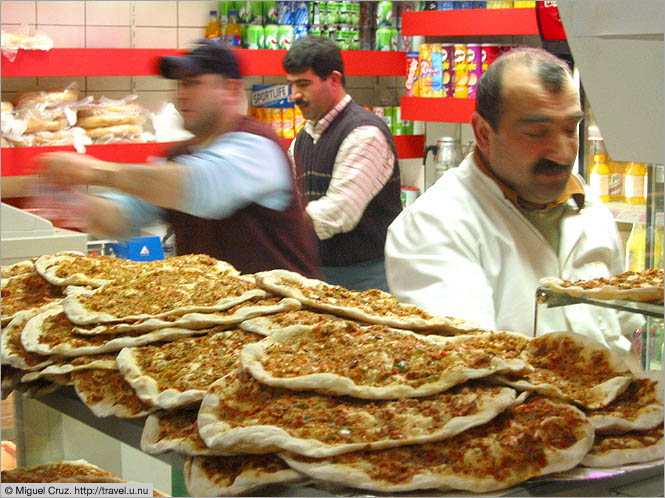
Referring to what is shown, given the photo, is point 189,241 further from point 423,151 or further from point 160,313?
point 423,151

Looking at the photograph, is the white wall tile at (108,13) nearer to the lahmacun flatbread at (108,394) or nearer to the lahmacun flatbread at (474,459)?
the lahmacun flatbread at (108,394)

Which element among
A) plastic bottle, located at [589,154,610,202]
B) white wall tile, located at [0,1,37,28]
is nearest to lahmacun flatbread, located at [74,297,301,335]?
plastic bottle, located at [589,154,610,202]

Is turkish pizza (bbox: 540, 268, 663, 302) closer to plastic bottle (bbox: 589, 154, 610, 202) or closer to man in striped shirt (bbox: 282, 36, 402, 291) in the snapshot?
man in striped shirt (bbox: 282, 36, 402, 291)

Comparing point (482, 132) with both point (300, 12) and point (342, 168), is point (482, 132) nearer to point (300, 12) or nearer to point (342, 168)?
point (342, 168)

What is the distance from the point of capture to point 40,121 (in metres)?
4.38

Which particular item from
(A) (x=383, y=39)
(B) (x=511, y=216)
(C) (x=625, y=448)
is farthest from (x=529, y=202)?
(A) (x=383, y=39)

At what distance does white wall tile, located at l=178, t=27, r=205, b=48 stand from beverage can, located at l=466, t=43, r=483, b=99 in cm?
168

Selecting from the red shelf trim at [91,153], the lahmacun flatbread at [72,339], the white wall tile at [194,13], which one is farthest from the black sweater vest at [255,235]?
the white wall tile at [194,13]

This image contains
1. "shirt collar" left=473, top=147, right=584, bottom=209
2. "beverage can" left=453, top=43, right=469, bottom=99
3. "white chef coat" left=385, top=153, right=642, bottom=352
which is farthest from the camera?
"beverage can" left=453, top=43, right=469, bottom=99

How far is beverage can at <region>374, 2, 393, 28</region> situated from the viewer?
5.36m

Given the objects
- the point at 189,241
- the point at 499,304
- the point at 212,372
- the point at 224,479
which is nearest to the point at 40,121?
the point at 189,241

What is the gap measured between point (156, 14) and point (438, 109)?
1793mm

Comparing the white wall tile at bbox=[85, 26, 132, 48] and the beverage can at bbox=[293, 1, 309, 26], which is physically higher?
the beverage can at bbox=[293, 1, 309, 26]

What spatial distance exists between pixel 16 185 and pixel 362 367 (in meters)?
3.88
